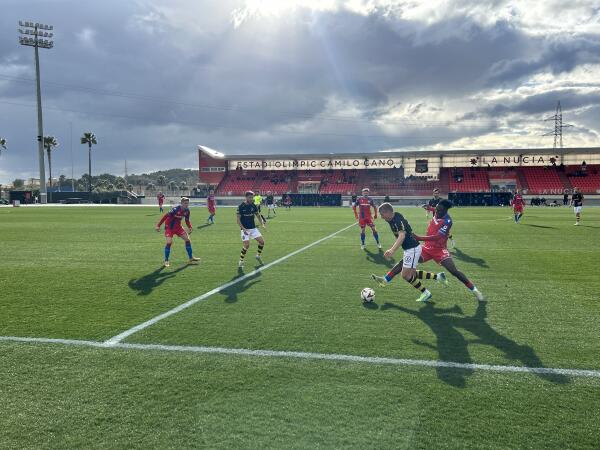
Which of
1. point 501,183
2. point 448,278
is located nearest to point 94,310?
point 448,278

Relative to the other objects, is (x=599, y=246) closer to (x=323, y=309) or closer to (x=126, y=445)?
(x=323, y=309)

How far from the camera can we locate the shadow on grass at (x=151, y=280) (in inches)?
342

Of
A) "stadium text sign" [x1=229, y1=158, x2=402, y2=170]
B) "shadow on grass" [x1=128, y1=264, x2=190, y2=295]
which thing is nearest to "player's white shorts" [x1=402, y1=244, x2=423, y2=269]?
"shadow on grass" [x1=128, y1=264, x2=190, y2=295]

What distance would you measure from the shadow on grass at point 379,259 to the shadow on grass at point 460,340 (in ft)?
14.2

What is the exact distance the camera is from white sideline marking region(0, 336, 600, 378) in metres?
4.55

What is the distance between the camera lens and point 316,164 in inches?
3113

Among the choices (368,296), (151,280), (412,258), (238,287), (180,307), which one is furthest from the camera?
(151,280)

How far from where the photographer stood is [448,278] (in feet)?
31.6

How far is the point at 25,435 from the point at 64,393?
0.67m

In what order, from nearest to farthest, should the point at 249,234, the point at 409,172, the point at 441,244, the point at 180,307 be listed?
the point at 180,307 < the point at 441,244 < the point at 249,234 < the point at 409,172

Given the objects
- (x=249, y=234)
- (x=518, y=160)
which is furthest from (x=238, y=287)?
(x=518, y=160)

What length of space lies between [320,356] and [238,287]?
13.4 ft

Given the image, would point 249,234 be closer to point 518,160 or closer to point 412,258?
point 412,258

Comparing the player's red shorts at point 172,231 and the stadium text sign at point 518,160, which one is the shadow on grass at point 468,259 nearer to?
the player's red shorts at point 172,231
